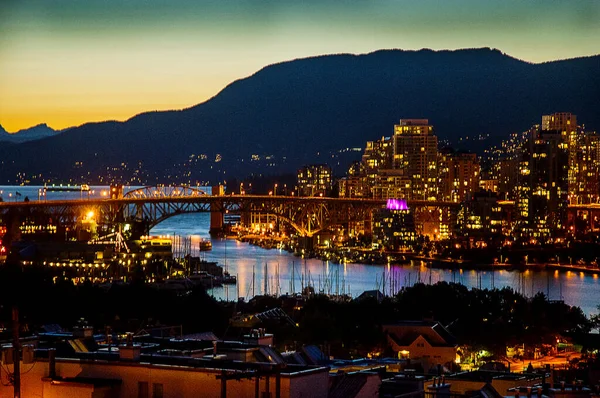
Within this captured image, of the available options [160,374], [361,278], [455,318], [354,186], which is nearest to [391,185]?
[354,186]

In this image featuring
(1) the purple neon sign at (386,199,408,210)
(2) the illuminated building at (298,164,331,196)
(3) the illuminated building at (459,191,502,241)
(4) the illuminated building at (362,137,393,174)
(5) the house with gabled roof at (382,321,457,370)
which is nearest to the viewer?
(5) the house with gabled roof at (382,321,457,370)

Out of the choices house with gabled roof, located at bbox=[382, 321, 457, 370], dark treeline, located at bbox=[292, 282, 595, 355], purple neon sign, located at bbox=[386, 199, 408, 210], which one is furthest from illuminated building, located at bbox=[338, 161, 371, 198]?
house with gabled roof, located at bbox=[382, 321, 457, 370]

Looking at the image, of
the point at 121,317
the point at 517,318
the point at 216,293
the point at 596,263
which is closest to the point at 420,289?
the point at 517,318

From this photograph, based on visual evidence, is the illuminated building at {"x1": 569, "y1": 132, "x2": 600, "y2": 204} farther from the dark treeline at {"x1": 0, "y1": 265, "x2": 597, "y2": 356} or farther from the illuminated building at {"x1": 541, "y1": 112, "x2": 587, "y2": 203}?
the dark treeline at {"x1": 0, "y1": 265, "x2": 597, "y2": 356}

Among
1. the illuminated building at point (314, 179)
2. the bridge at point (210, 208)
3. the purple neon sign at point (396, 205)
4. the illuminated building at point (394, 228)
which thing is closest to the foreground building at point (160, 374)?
the bridge at point (210, 208)

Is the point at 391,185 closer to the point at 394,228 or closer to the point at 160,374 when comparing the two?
the point at 394,228

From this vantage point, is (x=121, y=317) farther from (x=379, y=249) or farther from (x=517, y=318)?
(x=379, y=249)
